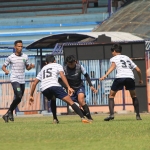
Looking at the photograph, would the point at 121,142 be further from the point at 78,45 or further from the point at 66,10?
the point at 66,10

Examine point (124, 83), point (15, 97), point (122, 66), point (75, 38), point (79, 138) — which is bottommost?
point (79, 138)

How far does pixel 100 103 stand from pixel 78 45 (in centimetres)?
204

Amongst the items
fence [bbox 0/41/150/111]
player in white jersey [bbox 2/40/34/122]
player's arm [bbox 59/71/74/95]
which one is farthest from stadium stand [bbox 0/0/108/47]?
player's arm [bbox 59/71/74/95]

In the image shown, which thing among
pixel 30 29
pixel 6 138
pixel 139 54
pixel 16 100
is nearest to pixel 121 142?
pixel 6 138

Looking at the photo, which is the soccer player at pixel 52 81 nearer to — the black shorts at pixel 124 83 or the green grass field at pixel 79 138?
the black shorts at pixel 124 83

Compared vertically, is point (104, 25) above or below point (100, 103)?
above

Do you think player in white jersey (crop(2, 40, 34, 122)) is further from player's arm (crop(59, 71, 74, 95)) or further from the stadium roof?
the stadium roof

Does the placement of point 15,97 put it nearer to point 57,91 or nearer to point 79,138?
point 57,91

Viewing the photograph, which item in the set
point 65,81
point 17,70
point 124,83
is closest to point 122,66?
point 124,83

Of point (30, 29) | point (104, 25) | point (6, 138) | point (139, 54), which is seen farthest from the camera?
point (30, 29)

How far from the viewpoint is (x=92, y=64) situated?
77.0 feet

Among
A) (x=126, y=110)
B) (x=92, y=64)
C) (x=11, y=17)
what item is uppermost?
(x=11, y=17)

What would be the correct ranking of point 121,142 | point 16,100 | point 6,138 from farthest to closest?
1. point 16,100
2. point 6,138
3. point 121,142

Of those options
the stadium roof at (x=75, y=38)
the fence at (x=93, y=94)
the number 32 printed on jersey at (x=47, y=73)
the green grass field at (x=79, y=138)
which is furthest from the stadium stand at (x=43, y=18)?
the green grass field at (x=79, y=138)
